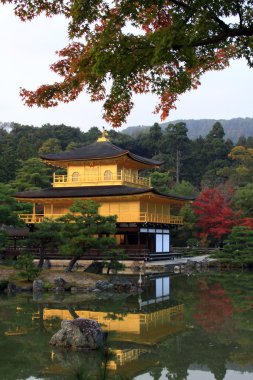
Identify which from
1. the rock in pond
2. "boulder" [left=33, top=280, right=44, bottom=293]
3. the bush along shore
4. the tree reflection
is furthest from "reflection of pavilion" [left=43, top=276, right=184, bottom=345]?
"boulder" [left=33, top=280, right=44, bottom=293]

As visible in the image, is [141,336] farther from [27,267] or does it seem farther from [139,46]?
Result: [27,267]

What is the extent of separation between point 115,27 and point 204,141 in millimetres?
68467

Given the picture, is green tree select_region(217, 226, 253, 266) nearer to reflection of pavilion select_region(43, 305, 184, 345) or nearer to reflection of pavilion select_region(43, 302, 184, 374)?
reflection of pavilion select_region(43, 302, 184, 374)

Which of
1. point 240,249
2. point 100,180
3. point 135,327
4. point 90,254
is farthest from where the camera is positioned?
point 100,180

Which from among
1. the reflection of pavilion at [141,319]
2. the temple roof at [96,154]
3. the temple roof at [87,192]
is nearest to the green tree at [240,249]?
the temple roof at [87,192]

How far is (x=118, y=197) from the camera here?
33.4 metres

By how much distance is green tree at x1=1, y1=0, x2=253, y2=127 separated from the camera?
6367 millimetres

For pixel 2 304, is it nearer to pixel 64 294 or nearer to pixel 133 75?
pixel 64 294

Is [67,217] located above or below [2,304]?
above

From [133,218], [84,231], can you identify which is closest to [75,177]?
[133,218]

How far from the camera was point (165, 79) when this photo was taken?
743 centimetres

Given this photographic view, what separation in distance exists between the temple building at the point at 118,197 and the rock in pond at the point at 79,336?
69.1ft

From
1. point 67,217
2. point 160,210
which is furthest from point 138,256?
point 67,217

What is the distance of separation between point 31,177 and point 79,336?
39.4 m
